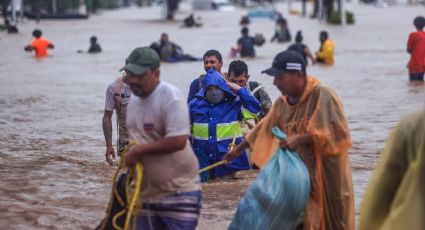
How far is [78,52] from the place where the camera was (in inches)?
1348

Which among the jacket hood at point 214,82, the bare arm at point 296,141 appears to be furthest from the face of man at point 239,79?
the bare arm at point 296,141

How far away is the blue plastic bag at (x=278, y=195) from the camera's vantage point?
595cm

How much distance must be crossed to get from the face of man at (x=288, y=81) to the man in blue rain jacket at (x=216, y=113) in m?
3.00

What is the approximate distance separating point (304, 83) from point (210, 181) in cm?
362

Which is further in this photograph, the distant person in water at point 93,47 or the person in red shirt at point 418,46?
the distant person in water at point 93,47

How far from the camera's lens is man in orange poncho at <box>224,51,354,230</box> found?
6.04m

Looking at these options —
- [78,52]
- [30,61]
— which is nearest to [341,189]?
[30,61]

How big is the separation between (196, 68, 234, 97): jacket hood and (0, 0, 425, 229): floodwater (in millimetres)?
974

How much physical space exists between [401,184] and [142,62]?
1.83 meters

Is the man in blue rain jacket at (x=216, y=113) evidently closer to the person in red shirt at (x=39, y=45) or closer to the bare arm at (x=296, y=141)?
the bare arm at (x=296, y=141)

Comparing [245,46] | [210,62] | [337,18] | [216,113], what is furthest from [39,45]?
[337,18]

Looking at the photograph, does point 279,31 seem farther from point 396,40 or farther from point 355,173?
point 355,173

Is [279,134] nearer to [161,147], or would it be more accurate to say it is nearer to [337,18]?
[161,147]

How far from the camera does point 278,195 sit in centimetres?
595
